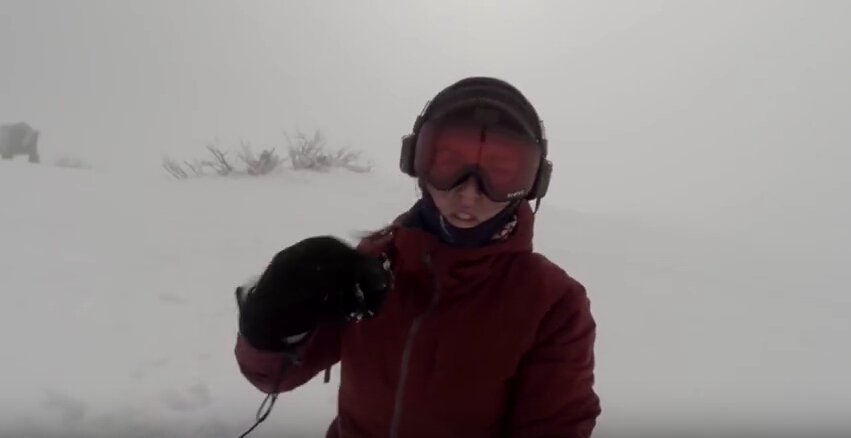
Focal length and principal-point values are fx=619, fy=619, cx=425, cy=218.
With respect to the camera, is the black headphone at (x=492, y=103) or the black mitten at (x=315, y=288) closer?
the black mitten at (x=315, y=288)

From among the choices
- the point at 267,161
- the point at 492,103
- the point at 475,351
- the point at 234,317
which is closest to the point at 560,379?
the point at 475,351

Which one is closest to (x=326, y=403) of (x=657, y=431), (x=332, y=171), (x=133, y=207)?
(x=657, y=431)

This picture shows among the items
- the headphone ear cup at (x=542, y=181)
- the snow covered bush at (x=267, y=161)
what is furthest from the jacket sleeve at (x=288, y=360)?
the snow covered bush at (x=267, y=161)

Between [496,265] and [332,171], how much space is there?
594 cm

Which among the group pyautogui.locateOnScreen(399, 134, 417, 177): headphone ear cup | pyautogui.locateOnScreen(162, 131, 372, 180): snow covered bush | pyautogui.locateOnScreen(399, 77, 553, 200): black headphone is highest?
pyautogui.locateOnScreen(162, 131, 372, 180): snow covered bush

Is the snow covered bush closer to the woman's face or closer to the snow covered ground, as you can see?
the snow covered ground

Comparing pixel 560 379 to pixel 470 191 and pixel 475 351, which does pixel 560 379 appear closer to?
pixel 475 351

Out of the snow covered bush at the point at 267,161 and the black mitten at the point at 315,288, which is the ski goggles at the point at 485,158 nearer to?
the black mitten at the point at 315,288

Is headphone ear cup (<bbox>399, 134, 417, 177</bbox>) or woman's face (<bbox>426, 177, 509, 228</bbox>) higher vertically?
headphone ear cup (<bbox>399, 134, 417, 177</bbox>)

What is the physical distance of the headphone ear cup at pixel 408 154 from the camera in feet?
3.90

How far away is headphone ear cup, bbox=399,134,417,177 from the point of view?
1.19 m

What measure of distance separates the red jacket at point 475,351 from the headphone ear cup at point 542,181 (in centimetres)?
9

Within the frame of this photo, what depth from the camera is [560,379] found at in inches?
39.7

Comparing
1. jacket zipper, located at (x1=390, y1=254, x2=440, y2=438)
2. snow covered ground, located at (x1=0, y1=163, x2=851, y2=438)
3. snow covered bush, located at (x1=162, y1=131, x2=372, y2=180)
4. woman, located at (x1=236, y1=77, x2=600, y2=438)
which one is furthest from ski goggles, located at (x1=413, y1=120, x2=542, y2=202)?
snow covered bush, located at (x1=162, y1=131, x2=372, y2=180)
